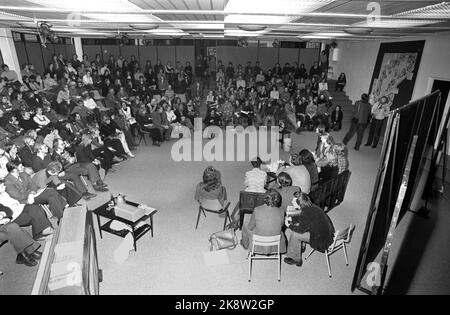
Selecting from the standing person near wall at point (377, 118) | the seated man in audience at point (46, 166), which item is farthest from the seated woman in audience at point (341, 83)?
the seated man in audience at point (46, 166)

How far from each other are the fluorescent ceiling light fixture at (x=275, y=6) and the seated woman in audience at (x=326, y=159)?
256 cm

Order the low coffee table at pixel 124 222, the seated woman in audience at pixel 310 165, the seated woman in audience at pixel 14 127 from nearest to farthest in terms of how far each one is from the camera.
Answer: the low coffee table at pixel 124 222 < the seated woman in audience at pixel 310 165 < the seated woman in audience at pixel 14 127

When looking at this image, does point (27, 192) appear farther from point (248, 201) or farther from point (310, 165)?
point (310, 165)

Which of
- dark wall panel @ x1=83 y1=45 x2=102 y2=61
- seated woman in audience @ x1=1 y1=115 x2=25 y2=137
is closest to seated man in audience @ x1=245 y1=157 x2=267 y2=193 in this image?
seated woman in audience @ x1=1 y1=115 x2=25 y2=137

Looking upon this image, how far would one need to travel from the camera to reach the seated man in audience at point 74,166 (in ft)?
17.5

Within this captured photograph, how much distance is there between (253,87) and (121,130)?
20.7ft

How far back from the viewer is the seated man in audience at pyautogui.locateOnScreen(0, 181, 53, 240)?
13.0ft

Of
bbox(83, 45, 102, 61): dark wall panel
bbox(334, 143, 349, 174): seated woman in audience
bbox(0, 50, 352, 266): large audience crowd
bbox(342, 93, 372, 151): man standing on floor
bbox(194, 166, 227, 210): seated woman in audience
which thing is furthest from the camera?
bbox(83, 45, 102, 61): dark wall panel

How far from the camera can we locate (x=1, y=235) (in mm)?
3643

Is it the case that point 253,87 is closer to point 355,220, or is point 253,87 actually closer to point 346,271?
point 355,220

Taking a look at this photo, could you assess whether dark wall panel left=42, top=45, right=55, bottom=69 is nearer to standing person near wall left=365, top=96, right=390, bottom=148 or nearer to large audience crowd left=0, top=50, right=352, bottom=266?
large audience crowd left=0, top=50, right=352, bottom=266

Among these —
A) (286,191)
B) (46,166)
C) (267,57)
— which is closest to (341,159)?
(286,191)

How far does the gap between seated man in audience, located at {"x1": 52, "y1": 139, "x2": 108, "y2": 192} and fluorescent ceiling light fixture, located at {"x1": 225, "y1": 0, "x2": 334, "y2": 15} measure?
3877 mm

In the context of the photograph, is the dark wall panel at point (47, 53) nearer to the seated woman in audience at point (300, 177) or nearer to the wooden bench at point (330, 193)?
the seated woman in audience at point (300, 177)
